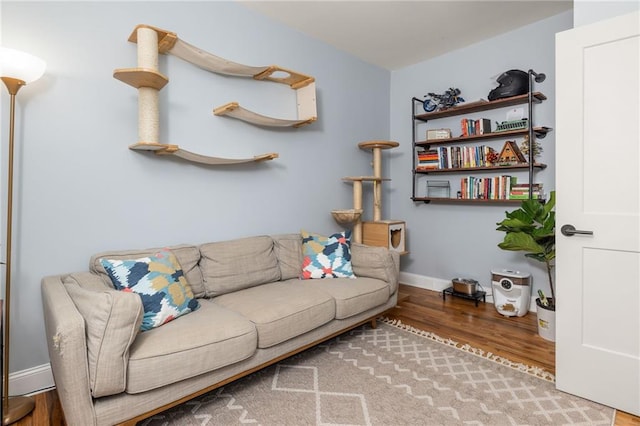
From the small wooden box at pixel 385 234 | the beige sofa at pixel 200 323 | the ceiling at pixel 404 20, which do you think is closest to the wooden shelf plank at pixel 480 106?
the ceiling at pixel 404 20

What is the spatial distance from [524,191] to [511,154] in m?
0.35

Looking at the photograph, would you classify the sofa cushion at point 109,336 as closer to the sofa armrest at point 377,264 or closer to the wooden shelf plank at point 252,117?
the wooden shelf plank at point 252,117

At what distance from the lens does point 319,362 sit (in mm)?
2252

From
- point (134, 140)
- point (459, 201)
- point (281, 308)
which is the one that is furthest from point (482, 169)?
point (134, 140)

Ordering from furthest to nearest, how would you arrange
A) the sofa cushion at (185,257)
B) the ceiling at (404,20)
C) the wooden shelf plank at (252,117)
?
the ceiling at (404,20) → the wooden shelf plank at (252,117) → the sofa cushion at (185,257)

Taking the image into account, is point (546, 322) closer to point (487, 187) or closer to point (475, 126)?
point (487, 187)

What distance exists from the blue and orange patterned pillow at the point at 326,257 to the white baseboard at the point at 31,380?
1645 mm

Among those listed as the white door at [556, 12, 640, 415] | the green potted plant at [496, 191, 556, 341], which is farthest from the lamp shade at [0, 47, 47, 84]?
the green potted plant at [496, 191, 556, 341]

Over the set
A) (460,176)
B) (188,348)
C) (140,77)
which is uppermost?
(140,77)

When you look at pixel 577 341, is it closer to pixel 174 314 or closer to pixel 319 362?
pixel 319 362

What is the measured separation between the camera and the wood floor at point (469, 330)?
5.77 feet

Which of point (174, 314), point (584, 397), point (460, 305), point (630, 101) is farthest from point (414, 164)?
point (174, 314)

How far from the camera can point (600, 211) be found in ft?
5.82

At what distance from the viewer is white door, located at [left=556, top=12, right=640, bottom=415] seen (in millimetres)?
1697
